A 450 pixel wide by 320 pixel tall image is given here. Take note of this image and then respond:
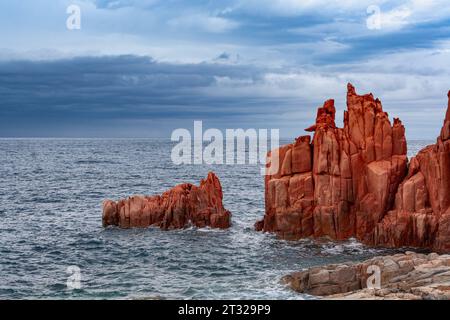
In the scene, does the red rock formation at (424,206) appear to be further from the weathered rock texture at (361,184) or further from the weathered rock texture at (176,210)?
the weathered rock texture at (176,210)

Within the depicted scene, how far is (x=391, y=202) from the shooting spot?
56781 mm

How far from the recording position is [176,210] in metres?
64.2

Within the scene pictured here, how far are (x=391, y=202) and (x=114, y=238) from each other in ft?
94.2

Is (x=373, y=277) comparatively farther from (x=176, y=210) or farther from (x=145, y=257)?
(x=176, y=210)

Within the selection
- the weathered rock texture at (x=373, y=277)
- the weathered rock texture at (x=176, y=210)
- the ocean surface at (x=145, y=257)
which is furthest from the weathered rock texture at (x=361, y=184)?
the weathered rock texture at (x=373, y=277)

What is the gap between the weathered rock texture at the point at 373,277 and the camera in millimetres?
34812

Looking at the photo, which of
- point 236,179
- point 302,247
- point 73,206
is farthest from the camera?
point 236,179

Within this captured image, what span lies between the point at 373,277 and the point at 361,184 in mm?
20785

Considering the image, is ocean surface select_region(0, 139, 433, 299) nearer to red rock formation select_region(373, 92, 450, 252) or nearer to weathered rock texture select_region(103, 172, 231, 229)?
weathered rock texture select_region(103, 172, 231, 229)

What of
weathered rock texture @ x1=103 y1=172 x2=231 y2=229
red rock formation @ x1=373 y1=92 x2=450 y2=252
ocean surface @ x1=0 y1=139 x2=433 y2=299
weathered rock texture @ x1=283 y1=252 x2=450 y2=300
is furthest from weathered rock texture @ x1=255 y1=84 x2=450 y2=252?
weathered rock texture @ x1=283 y1=252 x2=450 y2=300

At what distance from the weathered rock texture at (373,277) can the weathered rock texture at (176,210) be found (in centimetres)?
2311
